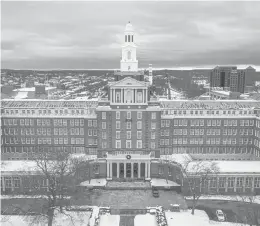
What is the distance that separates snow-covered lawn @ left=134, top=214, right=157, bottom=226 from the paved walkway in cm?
438

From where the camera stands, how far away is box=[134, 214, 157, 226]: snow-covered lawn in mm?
51906

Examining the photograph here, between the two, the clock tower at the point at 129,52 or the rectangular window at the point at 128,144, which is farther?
the rectangular window at the point at 128,144

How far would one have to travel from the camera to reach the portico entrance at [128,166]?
234 ft

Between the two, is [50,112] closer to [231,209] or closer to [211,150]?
[211,150]

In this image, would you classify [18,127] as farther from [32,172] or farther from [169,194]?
[169,194]

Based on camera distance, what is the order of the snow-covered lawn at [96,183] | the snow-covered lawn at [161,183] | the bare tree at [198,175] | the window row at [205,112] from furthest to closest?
1. the window row at [205,112]
2. the snow-covered lawn at [161,183]
3. the snow-covered lawn at [96,183]
4. the bare tree at [198,175]

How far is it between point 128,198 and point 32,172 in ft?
63.4

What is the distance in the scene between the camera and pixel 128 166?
72.0m

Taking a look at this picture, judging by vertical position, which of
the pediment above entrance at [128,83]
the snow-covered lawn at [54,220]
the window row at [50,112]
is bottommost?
the snow-covered lawn at [54,220]

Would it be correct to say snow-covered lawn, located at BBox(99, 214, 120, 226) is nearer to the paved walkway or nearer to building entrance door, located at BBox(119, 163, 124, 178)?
the paved walkway

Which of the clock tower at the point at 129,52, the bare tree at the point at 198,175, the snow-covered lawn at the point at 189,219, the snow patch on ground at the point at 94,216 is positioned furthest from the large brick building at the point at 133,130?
the snow-covered lawn at the point at 189,219

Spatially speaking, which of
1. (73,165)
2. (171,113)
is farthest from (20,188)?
(171,113)

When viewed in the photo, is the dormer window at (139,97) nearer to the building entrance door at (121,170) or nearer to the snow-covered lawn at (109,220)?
the building entrance door at (121,170)

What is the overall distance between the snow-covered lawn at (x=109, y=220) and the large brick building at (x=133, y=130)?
61.1 ft
